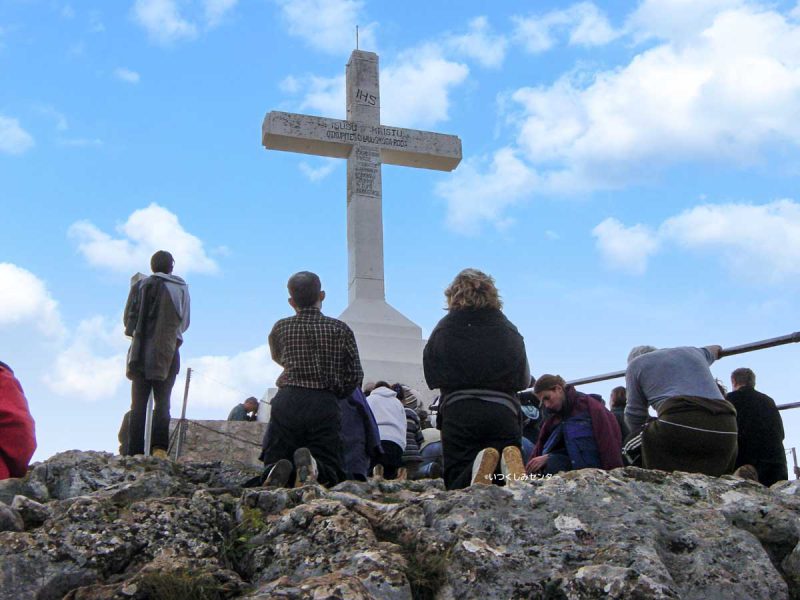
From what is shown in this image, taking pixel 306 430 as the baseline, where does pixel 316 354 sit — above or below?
above

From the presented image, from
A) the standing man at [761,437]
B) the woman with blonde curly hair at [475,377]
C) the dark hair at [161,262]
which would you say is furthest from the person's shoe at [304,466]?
the standing man at [761,437]

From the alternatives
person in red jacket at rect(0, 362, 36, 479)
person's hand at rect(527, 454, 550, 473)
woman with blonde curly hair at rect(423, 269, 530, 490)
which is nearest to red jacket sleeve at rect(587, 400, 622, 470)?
person's hand at rect(527, 454, 550, 473)

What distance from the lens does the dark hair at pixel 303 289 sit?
5.26 m

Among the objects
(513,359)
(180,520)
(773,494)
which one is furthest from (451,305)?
(180,520)

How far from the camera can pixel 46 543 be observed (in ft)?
9.53

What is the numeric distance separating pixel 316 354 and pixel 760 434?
Answer: 281cm

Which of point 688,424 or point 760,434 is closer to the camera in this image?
point 688,424

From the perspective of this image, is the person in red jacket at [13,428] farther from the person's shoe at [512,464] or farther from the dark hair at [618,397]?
the dark hair at [618,397]

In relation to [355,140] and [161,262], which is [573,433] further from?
[355,140]

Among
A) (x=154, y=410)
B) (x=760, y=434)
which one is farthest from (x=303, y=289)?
(x=760, y=434)

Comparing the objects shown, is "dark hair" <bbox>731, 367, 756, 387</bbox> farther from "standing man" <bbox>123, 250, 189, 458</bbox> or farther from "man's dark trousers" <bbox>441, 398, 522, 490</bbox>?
"standing man" <bbox>123, 250, 189, 458</bbox>

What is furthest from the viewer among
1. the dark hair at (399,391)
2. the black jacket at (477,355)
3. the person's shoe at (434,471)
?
the dark hair at (399,391)

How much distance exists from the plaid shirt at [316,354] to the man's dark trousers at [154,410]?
4.27 feet

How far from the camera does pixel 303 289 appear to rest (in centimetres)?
526
